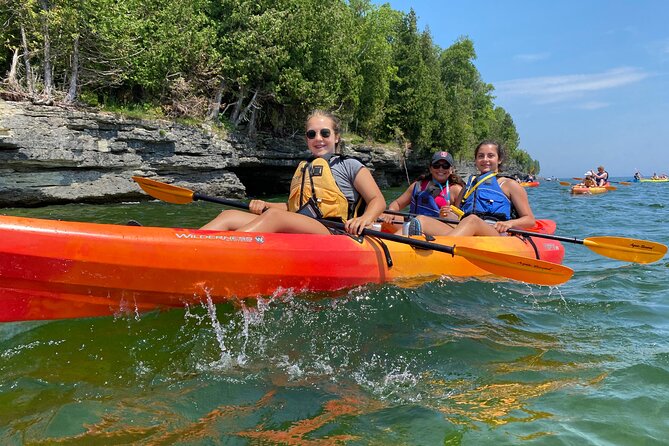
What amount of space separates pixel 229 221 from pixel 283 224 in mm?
472

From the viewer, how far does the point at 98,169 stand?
43.8ft

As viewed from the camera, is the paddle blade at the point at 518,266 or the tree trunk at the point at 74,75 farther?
the tree trunk at the point at 74,75

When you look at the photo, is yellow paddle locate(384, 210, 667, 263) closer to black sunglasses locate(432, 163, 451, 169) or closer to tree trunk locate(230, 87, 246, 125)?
black sunglasses locate(432, 163, 451, 169)

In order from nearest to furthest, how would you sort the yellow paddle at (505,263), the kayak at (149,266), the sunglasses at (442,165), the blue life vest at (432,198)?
1. the kayak at (149,266)
2. the yellow paddle at (505,263)
3. the sunglasses at (442,165)
4. the blue life vest at (432,198)

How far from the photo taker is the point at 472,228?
5.00 m

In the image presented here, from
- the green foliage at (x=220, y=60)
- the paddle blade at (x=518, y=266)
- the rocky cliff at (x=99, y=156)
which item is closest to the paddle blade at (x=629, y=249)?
the paddle blade at (x=518, y=266)

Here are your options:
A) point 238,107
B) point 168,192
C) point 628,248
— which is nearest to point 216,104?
point 238,107

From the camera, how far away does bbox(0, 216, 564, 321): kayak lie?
2.87m

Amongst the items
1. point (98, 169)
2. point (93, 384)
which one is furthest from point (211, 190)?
point (93, 384)

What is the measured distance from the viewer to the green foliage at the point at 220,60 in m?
12.6

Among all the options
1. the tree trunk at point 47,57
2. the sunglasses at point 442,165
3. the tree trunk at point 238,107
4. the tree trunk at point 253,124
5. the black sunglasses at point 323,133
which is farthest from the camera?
the tree trunk at point 253,124

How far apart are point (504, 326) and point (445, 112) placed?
107ft

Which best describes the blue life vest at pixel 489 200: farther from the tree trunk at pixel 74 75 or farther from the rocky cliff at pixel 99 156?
the tree trunk at pixel 74 75

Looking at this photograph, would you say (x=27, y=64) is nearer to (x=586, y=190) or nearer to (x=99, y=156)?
(x=99, y=156)
